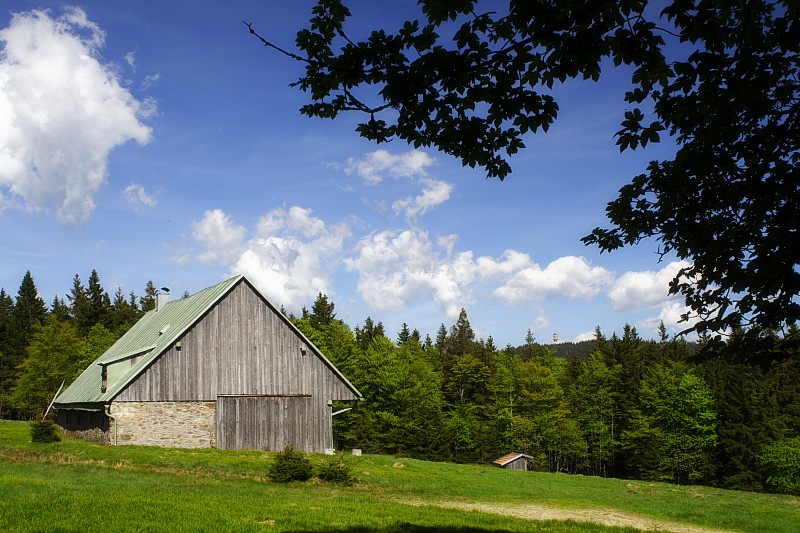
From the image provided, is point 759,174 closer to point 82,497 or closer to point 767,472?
point 82,497

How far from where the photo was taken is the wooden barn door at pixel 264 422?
100 ft

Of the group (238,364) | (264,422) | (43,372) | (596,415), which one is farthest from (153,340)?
(596,415)

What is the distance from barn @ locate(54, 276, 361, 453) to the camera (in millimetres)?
28922

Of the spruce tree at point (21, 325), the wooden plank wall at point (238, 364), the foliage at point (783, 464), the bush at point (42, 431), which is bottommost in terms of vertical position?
the foliage at point (783, 464)

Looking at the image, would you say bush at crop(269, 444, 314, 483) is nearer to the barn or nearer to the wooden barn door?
the wooden barn door

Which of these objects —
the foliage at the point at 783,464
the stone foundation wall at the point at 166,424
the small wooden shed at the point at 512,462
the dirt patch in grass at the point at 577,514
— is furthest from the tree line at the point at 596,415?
the dirt patch in grass at the point at 577,514

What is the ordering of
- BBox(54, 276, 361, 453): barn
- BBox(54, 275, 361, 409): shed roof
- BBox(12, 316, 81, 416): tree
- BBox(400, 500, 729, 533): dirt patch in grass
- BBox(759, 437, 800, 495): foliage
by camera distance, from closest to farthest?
BBox(400, 500, 729, 533): dirt patch in grass → BBox(54, 276, 361, 453): barn → BBox(54, 275, 361, 409): shed roof → BBox(759, 437, 800, 495): foliage → BBox(12, 316, 81, 416): tree

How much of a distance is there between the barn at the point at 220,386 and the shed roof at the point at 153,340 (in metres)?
0.08

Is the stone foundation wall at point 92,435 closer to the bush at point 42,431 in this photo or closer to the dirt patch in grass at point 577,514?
the bush at point 42,431

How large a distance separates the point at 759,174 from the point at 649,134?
1622mm

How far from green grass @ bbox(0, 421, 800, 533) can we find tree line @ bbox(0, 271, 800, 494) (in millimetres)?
27597

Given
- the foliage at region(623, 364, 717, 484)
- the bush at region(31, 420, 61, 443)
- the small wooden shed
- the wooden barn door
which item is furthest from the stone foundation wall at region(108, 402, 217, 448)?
the foliage at region(623, 364, 717, 484)

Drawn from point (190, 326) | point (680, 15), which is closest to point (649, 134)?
point (680, 15)

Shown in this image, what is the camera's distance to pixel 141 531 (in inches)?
415
